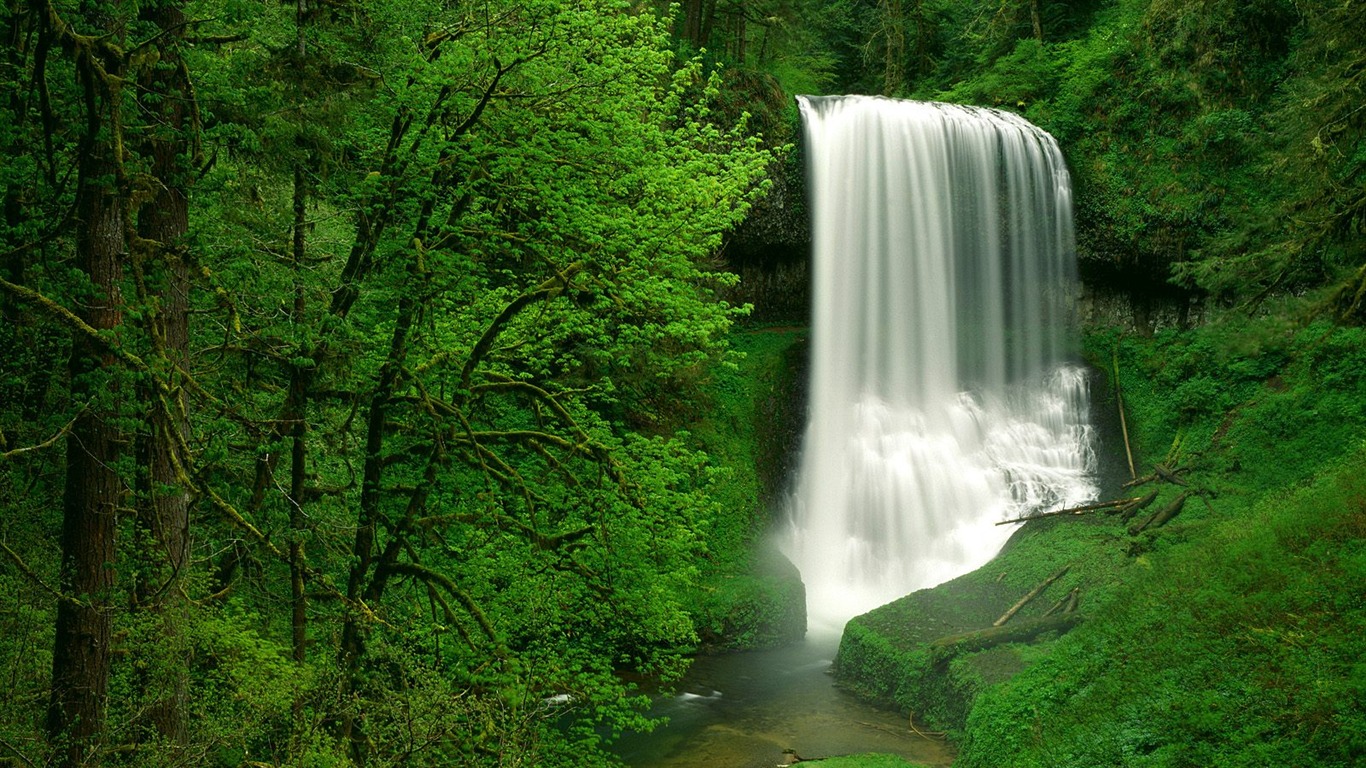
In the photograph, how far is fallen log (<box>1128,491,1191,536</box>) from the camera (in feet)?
48.2

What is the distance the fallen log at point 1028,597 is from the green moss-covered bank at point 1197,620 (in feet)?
0.28

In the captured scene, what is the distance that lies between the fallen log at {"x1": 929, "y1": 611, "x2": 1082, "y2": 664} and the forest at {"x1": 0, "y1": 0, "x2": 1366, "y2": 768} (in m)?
0.41

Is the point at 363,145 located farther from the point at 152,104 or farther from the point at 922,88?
the point at 922,88

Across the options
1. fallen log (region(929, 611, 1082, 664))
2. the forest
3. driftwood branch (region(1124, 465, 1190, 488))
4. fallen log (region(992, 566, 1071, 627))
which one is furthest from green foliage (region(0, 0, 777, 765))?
driftwood branch (region(1124, 465, 1190, 488))

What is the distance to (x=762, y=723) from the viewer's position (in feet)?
38.7

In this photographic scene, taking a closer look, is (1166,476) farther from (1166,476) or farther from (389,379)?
(389,379)

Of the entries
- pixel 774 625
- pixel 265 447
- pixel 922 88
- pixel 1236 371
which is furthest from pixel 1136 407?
pixel 265 447

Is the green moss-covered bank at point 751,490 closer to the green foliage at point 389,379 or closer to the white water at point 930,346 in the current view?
the white water at point 930,346

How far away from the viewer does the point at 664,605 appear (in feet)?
26.7

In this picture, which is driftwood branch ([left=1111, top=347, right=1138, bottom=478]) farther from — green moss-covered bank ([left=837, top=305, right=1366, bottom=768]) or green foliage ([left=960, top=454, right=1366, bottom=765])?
green foliage ([left=960, top=454, right=1366, bottom=765])

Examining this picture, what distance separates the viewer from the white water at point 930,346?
19.2m

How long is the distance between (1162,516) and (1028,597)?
10.5 ft

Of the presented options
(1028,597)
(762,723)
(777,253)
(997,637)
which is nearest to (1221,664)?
(997,637)

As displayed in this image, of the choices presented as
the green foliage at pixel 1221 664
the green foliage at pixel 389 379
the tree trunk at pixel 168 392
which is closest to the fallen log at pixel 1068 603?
the green foliage at pixel 1221 664
